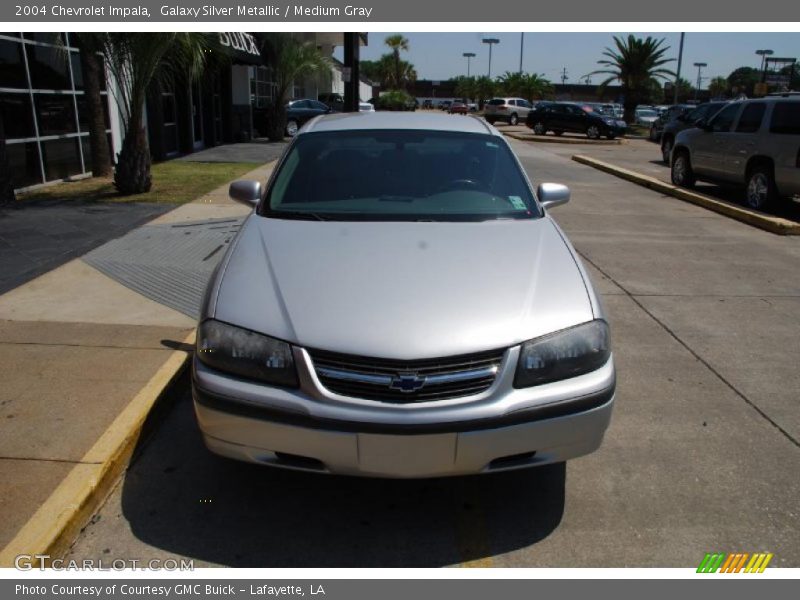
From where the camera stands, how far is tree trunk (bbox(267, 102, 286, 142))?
24203 mm

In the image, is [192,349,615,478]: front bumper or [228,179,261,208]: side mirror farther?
[228,179,261,208]: side mirror

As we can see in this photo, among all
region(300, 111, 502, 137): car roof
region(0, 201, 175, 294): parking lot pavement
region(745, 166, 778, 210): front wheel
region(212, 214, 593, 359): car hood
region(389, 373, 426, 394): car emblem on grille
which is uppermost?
region(300, 111, 502, 137): car roof

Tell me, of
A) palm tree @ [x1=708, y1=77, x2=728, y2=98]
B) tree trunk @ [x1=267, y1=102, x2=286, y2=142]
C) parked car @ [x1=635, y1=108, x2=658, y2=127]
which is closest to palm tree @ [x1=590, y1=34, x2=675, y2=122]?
parked car @ [x1=635, y1=108, x2=658, y2=127]

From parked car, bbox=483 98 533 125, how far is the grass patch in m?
31.9

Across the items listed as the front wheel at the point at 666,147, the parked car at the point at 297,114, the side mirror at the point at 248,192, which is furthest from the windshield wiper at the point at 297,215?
the parked car at the point at 297,114

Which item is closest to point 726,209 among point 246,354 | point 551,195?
point 551,195

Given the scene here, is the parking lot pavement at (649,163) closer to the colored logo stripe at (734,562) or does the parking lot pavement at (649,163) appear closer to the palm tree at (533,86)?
the colored logo stripe at (734,562)

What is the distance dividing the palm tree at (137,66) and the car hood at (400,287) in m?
8.15

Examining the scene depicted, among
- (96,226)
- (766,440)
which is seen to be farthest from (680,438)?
(96,226)

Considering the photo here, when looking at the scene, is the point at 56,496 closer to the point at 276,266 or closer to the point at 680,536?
the point at 276,266

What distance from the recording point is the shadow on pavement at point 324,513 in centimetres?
294

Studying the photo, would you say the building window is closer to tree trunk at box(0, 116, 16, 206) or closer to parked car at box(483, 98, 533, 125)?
tree trunk at box(0, 116, 16, 206)

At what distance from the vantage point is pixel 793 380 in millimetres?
4809

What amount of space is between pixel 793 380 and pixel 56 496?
453 cm
